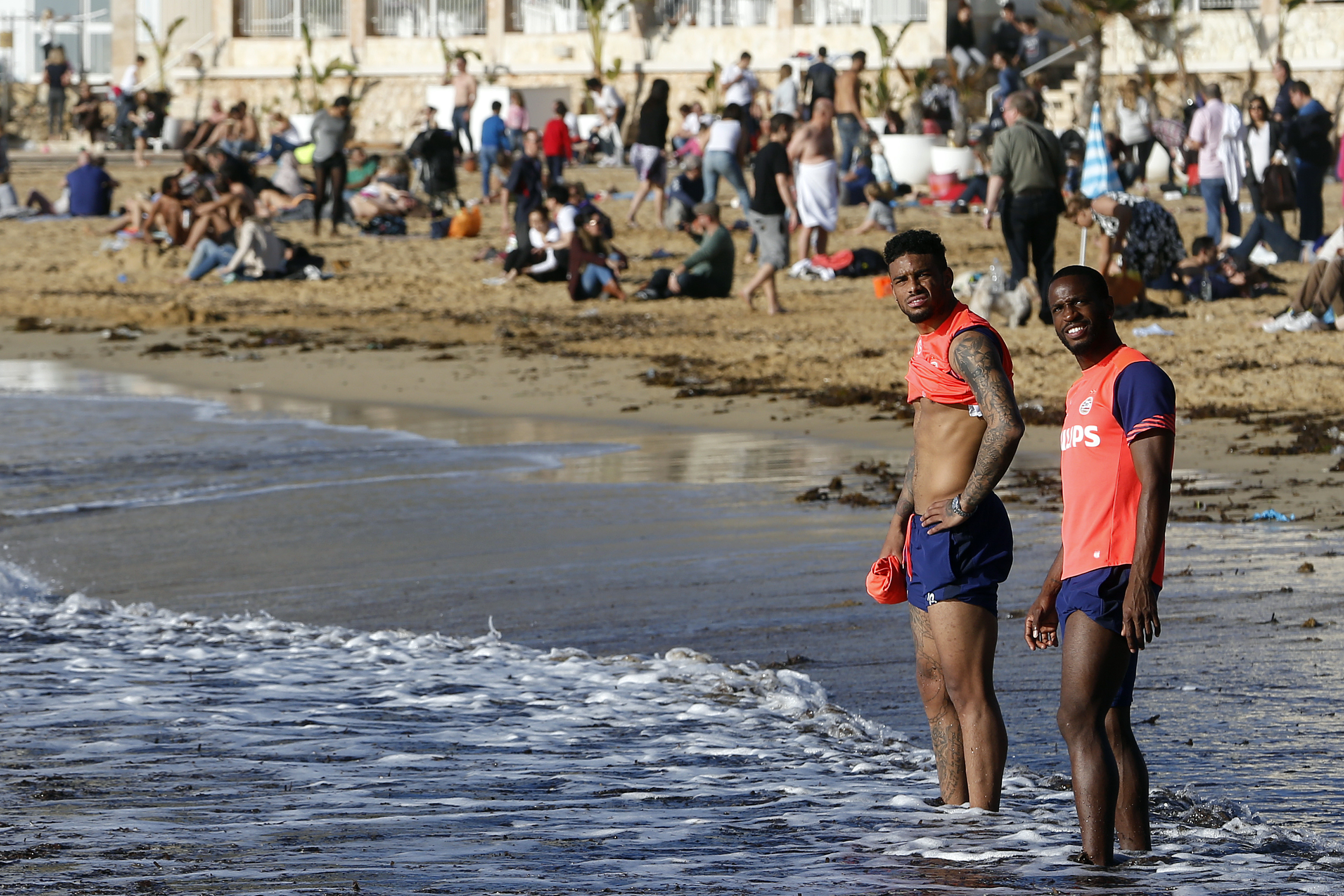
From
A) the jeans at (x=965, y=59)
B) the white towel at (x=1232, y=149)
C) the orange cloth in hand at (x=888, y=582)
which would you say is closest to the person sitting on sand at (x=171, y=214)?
the white towel at (x=1232, y=149)

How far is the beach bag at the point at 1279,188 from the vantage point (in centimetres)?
1753

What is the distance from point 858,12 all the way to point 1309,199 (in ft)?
66.7

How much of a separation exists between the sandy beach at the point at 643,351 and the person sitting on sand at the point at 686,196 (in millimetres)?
294

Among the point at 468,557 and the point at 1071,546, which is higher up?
the point at 1071,546

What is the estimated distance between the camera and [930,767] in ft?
16.9

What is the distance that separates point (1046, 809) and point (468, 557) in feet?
12.2

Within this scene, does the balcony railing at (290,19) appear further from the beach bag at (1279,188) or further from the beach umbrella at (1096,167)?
the beach bag at (1279,188)

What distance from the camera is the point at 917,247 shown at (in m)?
4.44

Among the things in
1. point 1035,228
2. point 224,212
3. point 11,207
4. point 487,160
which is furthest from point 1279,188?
point 11,207

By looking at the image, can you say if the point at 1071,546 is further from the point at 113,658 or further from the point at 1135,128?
the point at 1135,128

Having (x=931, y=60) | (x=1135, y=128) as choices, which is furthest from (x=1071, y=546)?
(x=931, y=60)

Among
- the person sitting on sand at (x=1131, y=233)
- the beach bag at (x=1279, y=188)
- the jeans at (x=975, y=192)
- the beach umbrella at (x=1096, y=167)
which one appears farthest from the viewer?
the jeans at (x=975, y=192)

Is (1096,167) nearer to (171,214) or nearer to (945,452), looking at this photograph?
(171,214)

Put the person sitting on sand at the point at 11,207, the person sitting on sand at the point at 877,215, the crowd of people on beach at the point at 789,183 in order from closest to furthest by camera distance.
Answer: the crowd of people on beach at the point at 789,183 < the person sitting on sand at the point at 877,215 < the person sitting on sand at the point at 11,207
